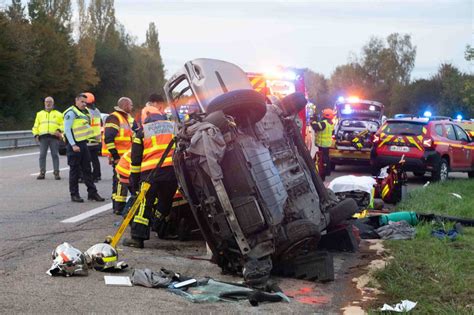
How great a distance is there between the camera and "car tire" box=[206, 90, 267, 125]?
6656mm

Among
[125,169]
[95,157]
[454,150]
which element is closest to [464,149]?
[454,150]

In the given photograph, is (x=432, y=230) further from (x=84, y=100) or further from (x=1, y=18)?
(x=1, y=18)

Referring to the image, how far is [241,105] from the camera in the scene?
6.67m

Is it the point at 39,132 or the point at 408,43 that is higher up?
the point at 408,43

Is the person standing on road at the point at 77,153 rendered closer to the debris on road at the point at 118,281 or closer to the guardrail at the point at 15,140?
the debris on road at the point at 118,281

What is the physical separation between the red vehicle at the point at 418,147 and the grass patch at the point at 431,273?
267 inches

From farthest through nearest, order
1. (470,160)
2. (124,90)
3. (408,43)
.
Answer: (408,43), (124,90), (470,160)

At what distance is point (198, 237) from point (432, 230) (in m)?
2.96

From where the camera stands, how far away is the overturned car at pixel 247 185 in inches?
247

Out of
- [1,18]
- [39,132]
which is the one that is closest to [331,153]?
[39,132]

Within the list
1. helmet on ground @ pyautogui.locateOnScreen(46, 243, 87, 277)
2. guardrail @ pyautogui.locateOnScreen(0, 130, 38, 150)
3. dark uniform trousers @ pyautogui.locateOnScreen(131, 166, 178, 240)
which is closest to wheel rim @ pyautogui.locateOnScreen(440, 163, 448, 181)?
dark uniform trousers @ pyautogui.locateOnScreen(131, 166, 178, 240)

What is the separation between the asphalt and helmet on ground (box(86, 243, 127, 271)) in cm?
8

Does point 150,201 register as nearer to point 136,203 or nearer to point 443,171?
point 136,203

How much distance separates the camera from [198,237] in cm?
857
